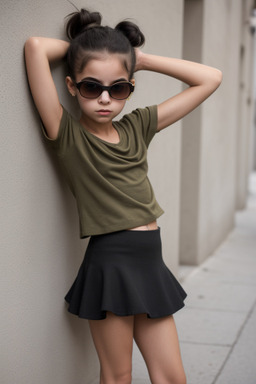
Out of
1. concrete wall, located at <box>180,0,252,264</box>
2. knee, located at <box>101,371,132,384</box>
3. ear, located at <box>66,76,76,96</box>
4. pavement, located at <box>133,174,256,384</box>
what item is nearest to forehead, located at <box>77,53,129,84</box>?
ear, located at <box>66,76,76,96</box>

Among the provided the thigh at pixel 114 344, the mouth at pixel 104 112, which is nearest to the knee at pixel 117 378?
the thigh at pixel 114 344

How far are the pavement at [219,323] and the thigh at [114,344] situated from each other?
938mm

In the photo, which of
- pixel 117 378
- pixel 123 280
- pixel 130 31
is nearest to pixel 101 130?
pixel 130 31

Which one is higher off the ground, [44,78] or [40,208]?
[44,78]

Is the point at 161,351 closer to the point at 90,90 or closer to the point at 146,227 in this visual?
the point at 146,227

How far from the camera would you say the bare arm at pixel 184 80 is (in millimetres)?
2631

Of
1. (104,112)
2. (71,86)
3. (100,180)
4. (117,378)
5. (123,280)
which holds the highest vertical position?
(71,86)

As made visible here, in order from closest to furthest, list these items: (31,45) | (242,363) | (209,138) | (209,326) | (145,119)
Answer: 1. (31,45)
2. (145,119)
3. (242,363)
4. (209,326)
5. (209,138)

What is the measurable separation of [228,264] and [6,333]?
184 inches

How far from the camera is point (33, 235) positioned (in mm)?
2418

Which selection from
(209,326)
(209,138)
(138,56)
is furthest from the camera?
(209,138)

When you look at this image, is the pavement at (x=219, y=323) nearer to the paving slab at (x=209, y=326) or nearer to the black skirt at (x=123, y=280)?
the paving slab at (x=209, y=326)

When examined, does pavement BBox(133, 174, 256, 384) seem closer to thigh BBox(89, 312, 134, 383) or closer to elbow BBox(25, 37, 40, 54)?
thigh BBox(89, 312, 134, 383)

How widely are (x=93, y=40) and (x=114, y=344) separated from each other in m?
1.28
